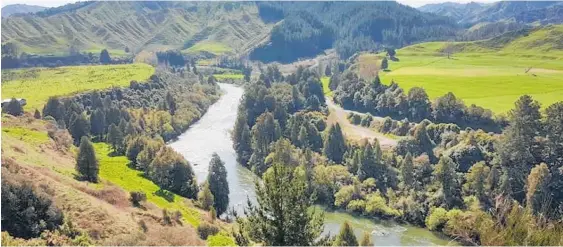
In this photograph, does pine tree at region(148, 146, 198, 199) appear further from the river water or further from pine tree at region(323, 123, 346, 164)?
pine tree at region(323, 123, 346, 164)

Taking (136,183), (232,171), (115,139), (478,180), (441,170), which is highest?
(441,170)

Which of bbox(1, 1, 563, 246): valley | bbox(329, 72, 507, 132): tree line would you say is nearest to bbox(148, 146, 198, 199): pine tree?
bbox(1, 1, 563, 246): valley

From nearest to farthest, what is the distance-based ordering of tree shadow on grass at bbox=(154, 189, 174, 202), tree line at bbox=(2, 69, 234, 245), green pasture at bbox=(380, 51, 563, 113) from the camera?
1. tree line at bbox=(2, 69, 234, 245)
2. tree shadow on grass at bbox=(154, 189, 174, 202)
3. green pasture at bbox=(380, 51, 563, 113)

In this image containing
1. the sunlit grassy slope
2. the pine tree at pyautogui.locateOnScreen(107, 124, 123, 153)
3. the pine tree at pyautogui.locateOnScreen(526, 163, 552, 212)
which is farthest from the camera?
the sunlit grassy slope

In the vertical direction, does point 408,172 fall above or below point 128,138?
below

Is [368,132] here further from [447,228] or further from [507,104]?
[447,228]

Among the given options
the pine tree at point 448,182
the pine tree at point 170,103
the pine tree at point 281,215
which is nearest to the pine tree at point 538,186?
the pine tree at point 448,182

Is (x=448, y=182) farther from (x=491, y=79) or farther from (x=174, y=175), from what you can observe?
(x=491, y=79)

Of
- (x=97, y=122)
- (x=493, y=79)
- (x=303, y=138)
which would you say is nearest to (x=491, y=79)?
(x=493, y=79)
